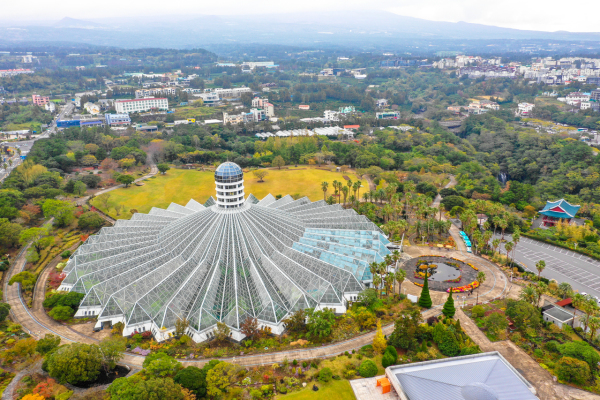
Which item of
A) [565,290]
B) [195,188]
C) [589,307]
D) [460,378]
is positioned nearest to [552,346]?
[589,307]

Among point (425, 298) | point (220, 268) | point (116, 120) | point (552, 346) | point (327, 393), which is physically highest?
point (116, 120)

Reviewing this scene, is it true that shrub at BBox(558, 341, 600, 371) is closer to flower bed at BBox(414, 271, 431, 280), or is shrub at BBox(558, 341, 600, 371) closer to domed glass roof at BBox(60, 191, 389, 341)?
flower bed at BBox(414, 271, 431, 280)

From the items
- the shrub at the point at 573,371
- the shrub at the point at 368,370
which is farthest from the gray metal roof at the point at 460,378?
the shrub at the point at 573,371

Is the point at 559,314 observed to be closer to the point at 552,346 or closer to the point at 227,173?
the point at 552,346

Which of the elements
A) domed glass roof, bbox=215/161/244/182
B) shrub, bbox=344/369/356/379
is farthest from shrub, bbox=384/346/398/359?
domed glass roof, bbox=215/161/244/182

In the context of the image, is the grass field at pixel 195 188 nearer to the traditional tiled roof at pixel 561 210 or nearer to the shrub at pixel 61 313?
the shrub at pixel 61 313

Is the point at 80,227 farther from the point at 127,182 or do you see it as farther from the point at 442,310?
the point at 442,310
